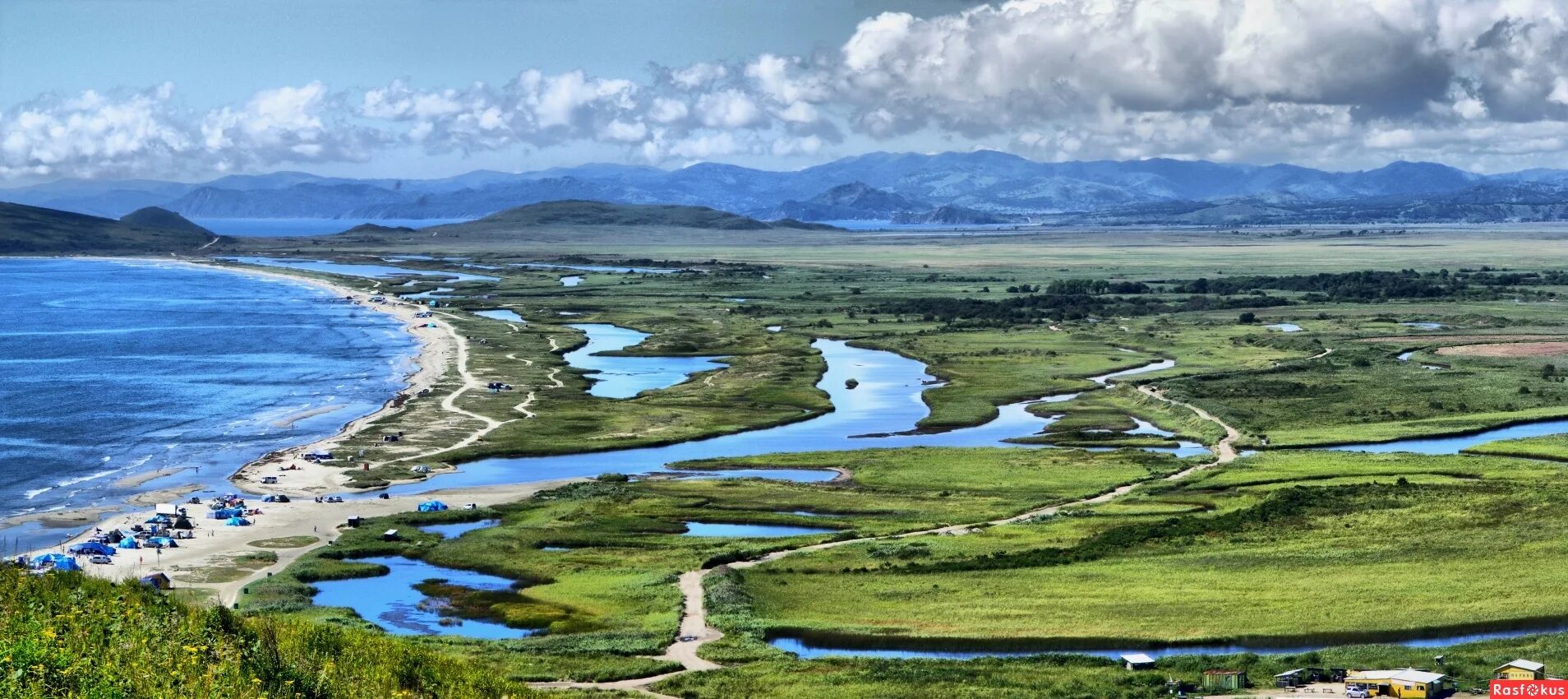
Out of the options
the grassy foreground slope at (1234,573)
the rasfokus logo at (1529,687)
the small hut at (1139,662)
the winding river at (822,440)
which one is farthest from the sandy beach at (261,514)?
the rasfokus logo at (1529,687)

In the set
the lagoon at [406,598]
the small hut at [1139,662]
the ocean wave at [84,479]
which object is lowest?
the lagoon at [406,598]

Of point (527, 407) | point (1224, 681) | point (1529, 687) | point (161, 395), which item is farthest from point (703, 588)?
point (161, 395)

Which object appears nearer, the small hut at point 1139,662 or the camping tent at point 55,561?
the small hut at point 1139,662

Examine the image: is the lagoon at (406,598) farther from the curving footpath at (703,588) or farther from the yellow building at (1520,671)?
the yellow building at (1520,671)

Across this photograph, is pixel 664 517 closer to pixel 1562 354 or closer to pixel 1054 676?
pixel 1054 676

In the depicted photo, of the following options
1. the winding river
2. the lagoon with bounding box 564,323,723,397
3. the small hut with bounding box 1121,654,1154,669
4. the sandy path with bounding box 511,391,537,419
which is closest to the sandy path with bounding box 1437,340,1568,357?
the winding river

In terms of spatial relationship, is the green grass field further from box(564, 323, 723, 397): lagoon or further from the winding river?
box(564, 323, 723, 397): lagoon
